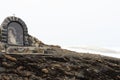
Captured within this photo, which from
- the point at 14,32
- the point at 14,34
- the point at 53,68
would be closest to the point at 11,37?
the point at 14,34

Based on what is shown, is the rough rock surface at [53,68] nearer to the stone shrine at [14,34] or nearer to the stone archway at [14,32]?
the stone shrine at [14,34]

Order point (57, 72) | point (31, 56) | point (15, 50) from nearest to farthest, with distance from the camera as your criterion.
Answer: point (57, 72) → point (31, 56) → point (15, 50)

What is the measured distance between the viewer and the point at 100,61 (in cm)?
2295

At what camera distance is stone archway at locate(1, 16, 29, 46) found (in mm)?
28484

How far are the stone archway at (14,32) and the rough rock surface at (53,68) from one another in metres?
8.67

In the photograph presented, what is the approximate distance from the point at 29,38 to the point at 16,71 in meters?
14.1

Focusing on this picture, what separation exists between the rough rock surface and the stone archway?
867cm

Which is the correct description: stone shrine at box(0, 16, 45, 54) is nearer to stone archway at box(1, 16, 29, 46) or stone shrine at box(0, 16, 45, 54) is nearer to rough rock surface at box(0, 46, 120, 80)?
stone archway at box(1, 16, 29, 46)

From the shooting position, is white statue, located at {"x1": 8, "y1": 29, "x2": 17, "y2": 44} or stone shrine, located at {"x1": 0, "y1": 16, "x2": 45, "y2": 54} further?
white statue, located at {"x1": 8, "y1": 29, "x2": 17, "y2": 44}

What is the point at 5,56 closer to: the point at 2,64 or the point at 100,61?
the point at 2,64

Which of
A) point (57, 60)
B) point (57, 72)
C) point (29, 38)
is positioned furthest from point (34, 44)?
point (57, 72)

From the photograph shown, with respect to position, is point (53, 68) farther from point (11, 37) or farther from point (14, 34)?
point (14, 34)

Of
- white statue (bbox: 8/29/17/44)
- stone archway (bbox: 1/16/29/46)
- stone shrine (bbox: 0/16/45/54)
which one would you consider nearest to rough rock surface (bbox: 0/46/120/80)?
stone shrine (bbox: 0/16/45/54)

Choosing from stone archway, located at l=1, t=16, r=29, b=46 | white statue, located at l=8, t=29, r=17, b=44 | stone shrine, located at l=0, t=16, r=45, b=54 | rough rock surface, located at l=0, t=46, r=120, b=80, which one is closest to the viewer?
rough rock surface, located at l=0, t=46, r=120, b=80
